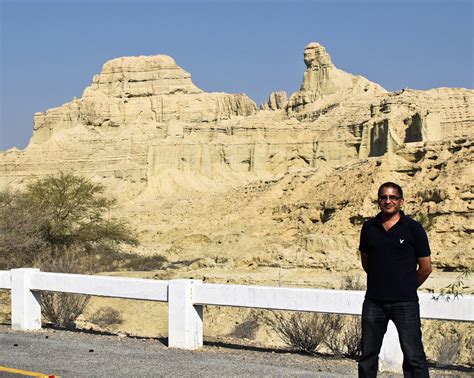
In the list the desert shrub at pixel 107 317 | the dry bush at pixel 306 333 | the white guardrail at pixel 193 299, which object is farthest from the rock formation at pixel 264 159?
the white guardrail at pixel 193 299

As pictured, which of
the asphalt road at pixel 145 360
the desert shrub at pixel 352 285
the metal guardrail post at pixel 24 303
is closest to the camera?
the asphalt road at pixel 145 360

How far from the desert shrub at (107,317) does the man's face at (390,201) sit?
1267 centimetres

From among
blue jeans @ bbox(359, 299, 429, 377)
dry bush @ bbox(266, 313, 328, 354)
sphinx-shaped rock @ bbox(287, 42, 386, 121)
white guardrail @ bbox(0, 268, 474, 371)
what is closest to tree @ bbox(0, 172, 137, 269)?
white guardrail @ bbox(0, 268, 474, 371)

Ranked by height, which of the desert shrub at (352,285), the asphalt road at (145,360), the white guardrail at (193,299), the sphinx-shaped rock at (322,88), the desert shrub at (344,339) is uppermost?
the sphinx-shaped rock at (322,88)

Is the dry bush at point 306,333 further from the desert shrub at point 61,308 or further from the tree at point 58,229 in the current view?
the tree at point 58,229

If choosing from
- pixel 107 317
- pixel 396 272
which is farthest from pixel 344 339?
pixel 107 317

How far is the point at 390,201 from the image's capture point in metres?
6.17

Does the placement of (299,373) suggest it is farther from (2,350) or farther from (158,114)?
(158,114)

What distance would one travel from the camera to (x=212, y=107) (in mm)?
151250

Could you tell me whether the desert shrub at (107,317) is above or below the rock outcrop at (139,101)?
below

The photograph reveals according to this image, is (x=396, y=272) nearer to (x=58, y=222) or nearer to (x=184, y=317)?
(x=184, y=317)

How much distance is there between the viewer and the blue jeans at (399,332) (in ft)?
20.3

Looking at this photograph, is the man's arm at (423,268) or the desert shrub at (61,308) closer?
the man's arm at (423,268)

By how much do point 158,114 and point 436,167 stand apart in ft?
384
